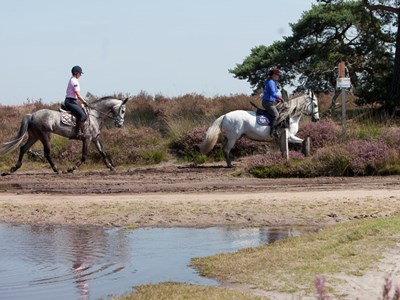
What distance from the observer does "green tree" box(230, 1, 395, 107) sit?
31.3 metres

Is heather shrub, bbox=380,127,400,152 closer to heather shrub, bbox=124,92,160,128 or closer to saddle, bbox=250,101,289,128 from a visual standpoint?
saddle, bbox=250,101,289,128

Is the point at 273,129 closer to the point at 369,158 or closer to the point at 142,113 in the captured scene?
the point at 369,158

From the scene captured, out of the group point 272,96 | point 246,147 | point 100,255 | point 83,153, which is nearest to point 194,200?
point 100,255

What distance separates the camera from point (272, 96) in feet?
79.1

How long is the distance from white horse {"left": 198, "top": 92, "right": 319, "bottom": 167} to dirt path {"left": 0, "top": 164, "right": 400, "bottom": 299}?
5.71 feet

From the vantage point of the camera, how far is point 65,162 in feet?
91.3

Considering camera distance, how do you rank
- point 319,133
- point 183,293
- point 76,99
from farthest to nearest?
point 319,133
point 76,99
point 183,293

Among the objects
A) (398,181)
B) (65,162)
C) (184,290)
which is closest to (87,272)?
(184,290)

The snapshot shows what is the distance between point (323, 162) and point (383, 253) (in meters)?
11.4

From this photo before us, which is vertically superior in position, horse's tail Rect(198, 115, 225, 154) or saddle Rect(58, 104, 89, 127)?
saddle Rect(58, 104, 89, 127)

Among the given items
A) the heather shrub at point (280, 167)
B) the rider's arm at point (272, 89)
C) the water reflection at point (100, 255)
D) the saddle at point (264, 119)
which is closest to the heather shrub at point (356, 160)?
the heather shrub at point (280, 167)

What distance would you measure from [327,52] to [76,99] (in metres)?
11.0

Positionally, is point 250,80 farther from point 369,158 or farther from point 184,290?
point 184,290

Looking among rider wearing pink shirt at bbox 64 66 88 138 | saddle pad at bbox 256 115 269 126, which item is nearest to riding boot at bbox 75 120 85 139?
rider wearing pink shirt at bbox 64 66 88 138
